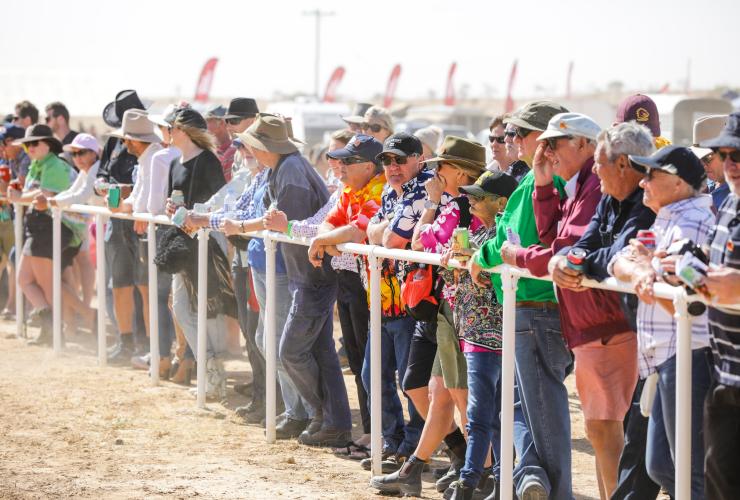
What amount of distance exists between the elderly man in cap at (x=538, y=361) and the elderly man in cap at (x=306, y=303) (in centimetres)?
229

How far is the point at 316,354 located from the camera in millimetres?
7906

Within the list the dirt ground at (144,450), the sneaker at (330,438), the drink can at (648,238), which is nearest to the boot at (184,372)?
the dirt ground at (144,450)

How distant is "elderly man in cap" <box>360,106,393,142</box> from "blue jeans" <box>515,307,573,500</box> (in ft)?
13.3

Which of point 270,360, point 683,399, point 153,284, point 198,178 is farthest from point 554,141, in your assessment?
point 153,284

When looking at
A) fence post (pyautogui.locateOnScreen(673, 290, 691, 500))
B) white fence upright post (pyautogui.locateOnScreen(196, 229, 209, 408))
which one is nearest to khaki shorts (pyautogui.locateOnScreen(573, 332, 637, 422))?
fence post (pyautogui.locateOnScreen(673, 290, 691, 500))

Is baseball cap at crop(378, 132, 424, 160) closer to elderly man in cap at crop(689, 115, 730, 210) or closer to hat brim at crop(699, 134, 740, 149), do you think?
elderly man in cap at crop(689, 115, 730, 210)

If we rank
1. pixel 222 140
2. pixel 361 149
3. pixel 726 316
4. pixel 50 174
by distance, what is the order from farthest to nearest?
pixel 50 174 → pixel 222 140 → pixel 361 149 → pixel 726 316

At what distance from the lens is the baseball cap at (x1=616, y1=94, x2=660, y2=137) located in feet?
22.1

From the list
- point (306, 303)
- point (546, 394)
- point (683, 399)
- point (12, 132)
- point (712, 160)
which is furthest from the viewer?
point (12, 132)

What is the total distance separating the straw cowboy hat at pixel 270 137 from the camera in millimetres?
7883

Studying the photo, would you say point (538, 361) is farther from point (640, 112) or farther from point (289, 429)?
point (289, 429)

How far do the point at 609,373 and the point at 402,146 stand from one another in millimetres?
2048

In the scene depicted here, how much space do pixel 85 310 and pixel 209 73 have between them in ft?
128

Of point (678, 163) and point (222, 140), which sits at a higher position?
Result: point (678, 163)
